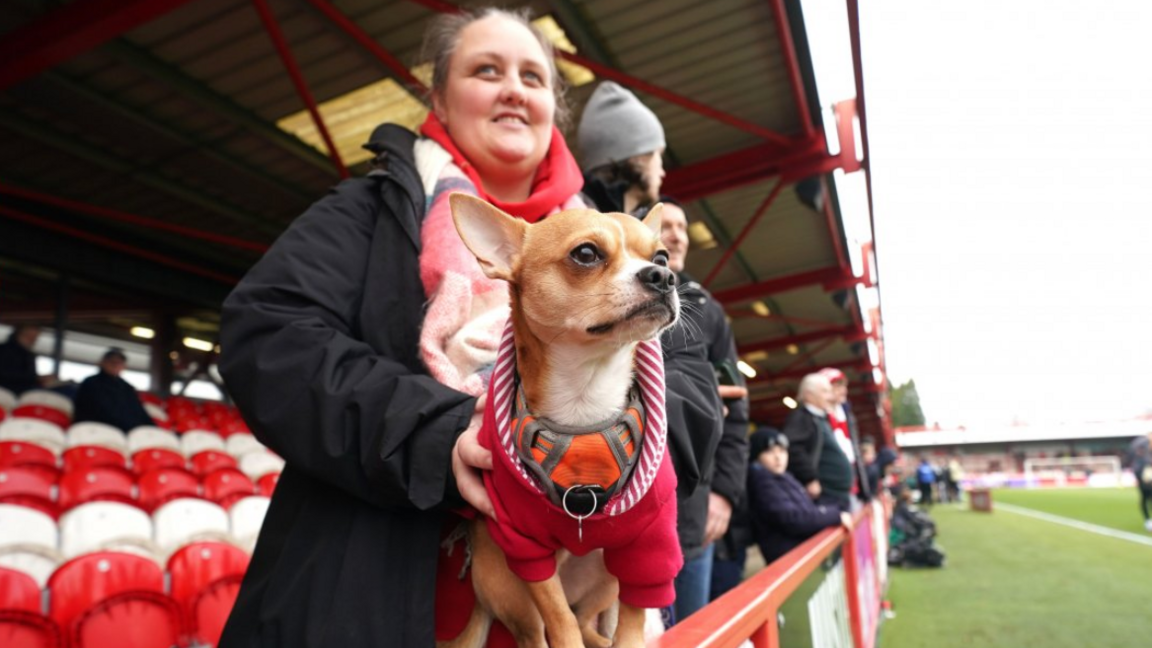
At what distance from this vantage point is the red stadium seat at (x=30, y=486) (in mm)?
3869

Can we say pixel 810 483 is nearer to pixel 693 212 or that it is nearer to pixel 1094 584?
pixel 693 212

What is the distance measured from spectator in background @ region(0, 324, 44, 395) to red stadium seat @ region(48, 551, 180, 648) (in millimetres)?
6729

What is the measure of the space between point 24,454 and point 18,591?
3.02 m

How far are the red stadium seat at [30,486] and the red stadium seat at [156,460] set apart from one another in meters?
0.80

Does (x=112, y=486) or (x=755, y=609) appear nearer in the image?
(x=755, y=609)

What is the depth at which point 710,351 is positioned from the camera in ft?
6.75

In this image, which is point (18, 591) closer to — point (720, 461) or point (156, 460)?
point (720, 461)

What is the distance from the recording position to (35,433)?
5.74 m

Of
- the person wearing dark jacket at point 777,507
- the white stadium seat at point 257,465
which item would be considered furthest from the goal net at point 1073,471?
the white stadium seat at point 257,465

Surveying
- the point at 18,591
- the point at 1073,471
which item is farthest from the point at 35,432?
the point at 1073,471

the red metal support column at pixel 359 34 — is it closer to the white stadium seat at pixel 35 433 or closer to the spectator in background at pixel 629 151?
the spectator in background at pixel 629 151

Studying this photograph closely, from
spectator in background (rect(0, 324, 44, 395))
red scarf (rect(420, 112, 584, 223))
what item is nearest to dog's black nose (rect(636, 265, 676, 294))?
red scarf (rect(420, 112, 584, 223))

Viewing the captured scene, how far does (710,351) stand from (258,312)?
1409mm

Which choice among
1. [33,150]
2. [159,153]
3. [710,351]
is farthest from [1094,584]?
[33,150]
